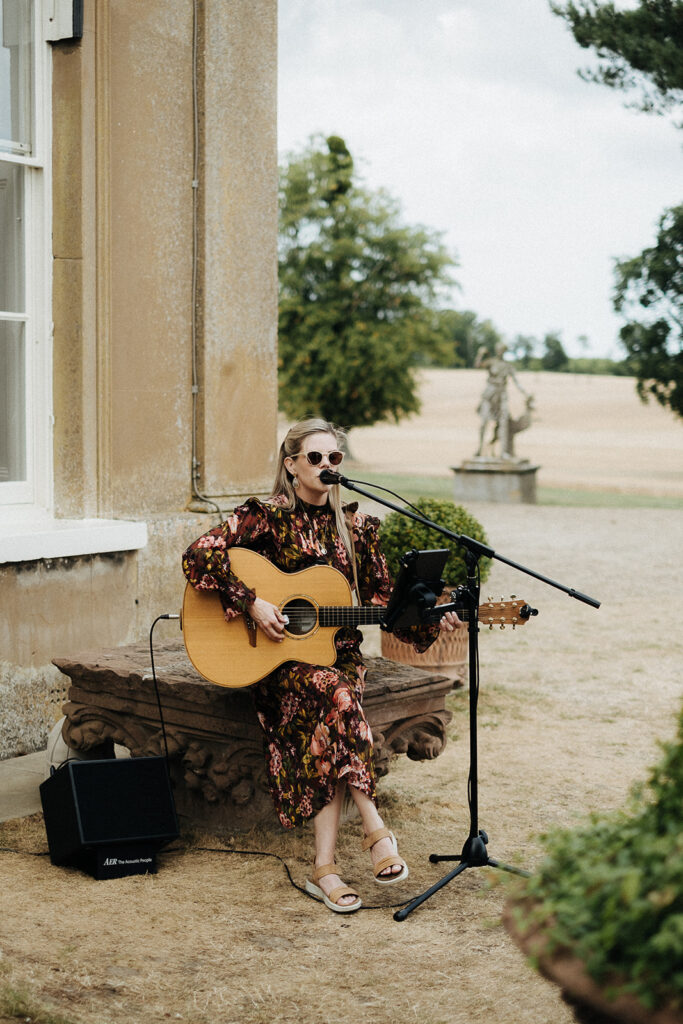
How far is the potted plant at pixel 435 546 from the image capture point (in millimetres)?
6691

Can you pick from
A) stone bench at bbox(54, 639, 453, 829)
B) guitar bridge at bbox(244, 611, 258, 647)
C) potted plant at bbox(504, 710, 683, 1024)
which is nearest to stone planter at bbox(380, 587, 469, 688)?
stone bench at bbox(54, 639, 453, 829)

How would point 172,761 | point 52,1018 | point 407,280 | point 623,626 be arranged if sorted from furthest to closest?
point 407,280, point 623,626, point 172,761, point 52,1018

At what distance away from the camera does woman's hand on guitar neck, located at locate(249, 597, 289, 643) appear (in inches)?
149

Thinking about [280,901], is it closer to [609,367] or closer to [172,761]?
[172,761]

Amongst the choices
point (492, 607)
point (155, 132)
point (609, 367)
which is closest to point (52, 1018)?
point (492, 607)

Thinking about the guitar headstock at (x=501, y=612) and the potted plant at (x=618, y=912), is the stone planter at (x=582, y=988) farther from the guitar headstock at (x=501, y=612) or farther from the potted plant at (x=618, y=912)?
the guitar headstock at (x=501, y=612)

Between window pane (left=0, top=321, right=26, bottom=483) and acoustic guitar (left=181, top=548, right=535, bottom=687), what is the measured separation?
1.95 metres

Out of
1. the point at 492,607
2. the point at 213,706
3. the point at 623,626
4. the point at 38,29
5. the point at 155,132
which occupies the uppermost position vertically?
the point at 38,29

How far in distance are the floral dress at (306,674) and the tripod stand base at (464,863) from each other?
36 centimetres

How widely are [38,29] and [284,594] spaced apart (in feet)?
10.8

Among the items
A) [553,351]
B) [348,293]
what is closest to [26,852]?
[348,293]

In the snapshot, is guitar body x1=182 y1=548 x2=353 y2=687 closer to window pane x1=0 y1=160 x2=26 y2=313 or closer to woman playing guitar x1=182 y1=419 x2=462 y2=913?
woman playing guitar x1=182 y1=419 x2=462 y2=913

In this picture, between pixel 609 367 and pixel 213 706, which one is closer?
pixel 213 706

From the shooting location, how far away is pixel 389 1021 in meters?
2.93
